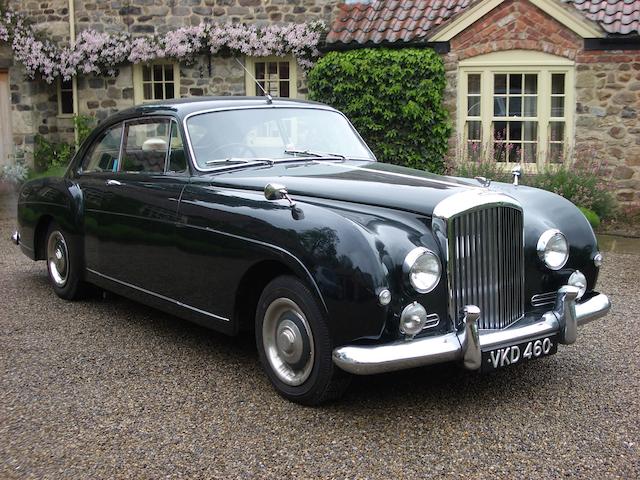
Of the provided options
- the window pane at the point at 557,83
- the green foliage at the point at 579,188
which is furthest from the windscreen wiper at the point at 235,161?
the window pane at the point at 557,83

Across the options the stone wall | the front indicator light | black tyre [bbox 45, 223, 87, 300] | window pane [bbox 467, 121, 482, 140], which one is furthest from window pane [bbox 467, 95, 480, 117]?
the front indicator light

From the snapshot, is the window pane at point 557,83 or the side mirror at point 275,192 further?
the window pane at point 557,83

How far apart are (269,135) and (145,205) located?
97 centimetres

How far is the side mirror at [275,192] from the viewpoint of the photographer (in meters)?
4.17

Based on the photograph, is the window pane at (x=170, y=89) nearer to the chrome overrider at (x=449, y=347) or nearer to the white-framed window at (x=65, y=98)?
the white-framed window at (x=65, y=98)

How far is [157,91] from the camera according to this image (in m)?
15.2

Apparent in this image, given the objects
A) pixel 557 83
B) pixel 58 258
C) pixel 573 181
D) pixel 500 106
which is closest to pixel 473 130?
pixel 500 106

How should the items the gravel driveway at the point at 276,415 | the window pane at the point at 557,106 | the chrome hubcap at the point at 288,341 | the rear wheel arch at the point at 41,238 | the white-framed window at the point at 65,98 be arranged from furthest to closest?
the white-framed window at the point at 65,98 → the window pane at the point at 557,106 → the rear wheel arch at the point at 41,238 → the chrome hubcap at the point at 288,341 → the gravel driveway at the point at 276,415

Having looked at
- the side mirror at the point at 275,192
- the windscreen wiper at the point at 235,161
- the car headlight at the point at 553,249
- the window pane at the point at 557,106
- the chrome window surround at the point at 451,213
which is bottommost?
the car headlight at the point at 553,249

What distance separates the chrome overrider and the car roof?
7.56ft

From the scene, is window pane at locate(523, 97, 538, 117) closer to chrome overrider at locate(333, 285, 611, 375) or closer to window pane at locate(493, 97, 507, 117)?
window pane at locate(493, 97, 507, 117)

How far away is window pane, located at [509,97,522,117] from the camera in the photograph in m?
12.2

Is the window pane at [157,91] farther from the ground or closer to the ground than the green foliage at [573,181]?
farther from the ground

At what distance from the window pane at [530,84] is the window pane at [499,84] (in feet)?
1.06
